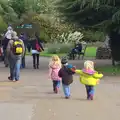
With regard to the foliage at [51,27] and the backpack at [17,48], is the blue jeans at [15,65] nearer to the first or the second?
the backpack at [17,48]

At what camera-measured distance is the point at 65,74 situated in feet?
41.7

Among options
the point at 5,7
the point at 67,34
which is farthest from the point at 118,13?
the point at 5,7

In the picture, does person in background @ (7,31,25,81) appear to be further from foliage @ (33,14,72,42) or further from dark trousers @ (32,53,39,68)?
foliage @ (33,14,72,42)

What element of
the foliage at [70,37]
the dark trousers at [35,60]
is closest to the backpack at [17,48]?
the dark trousers at [35,60]

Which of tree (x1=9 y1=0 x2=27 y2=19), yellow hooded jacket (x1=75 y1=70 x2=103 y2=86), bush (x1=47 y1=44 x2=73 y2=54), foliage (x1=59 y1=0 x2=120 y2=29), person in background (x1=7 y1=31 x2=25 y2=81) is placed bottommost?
bush (x1=47 y1=44 x2=73 y2=54)

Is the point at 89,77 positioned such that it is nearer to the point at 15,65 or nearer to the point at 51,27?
the point at 15,65

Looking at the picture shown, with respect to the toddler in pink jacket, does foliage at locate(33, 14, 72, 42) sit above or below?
above

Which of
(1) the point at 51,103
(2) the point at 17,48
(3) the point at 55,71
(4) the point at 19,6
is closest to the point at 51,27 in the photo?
(4) the point at 19,6

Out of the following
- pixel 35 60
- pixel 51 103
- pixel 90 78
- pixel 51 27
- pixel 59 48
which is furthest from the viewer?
pixel 51 27

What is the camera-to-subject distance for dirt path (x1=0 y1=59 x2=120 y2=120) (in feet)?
33.2

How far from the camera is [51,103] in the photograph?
1184 centimetres

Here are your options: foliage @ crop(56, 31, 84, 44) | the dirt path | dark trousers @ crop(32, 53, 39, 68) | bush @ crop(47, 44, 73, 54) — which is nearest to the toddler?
the dirt path

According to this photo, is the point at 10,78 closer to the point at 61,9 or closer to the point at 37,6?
the point at 61,9

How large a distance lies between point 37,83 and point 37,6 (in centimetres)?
5365
